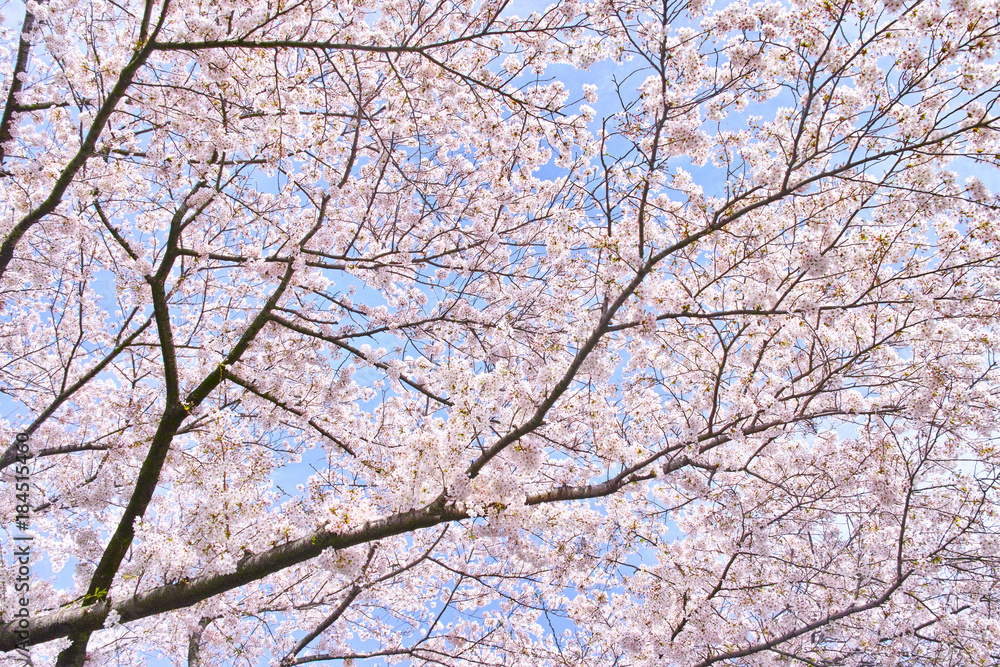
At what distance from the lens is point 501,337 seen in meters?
5.68

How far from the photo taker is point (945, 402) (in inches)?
207

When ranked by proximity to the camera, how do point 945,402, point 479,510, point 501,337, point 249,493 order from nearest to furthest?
point 479,510, point 249,493, point 945,402, point 501,337

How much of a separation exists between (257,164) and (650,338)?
4592 millimetres

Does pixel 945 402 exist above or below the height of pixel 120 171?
below

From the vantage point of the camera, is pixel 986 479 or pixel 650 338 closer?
pixel 650 338

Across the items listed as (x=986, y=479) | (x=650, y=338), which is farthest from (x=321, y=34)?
(x=986, y=479)

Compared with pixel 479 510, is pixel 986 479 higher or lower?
higher

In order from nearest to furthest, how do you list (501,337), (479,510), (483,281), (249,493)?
1. (479,510)
2. (249,493)
3. (501,337)
4. (483,281)

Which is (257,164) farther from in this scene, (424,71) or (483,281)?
(483,281)

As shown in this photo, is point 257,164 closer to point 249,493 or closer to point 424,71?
point 424,71

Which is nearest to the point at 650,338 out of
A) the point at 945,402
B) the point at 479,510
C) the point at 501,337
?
the point at 501,337

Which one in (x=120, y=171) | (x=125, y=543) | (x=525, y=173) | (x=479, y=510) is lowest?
(x=125, y=543)

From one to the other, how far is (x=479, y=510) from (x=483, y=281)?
3.02m

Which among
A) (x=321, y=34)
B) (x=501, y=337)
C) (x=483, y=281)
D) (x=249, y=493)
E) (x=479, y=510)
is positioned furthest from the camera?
(x=483, y=281)
